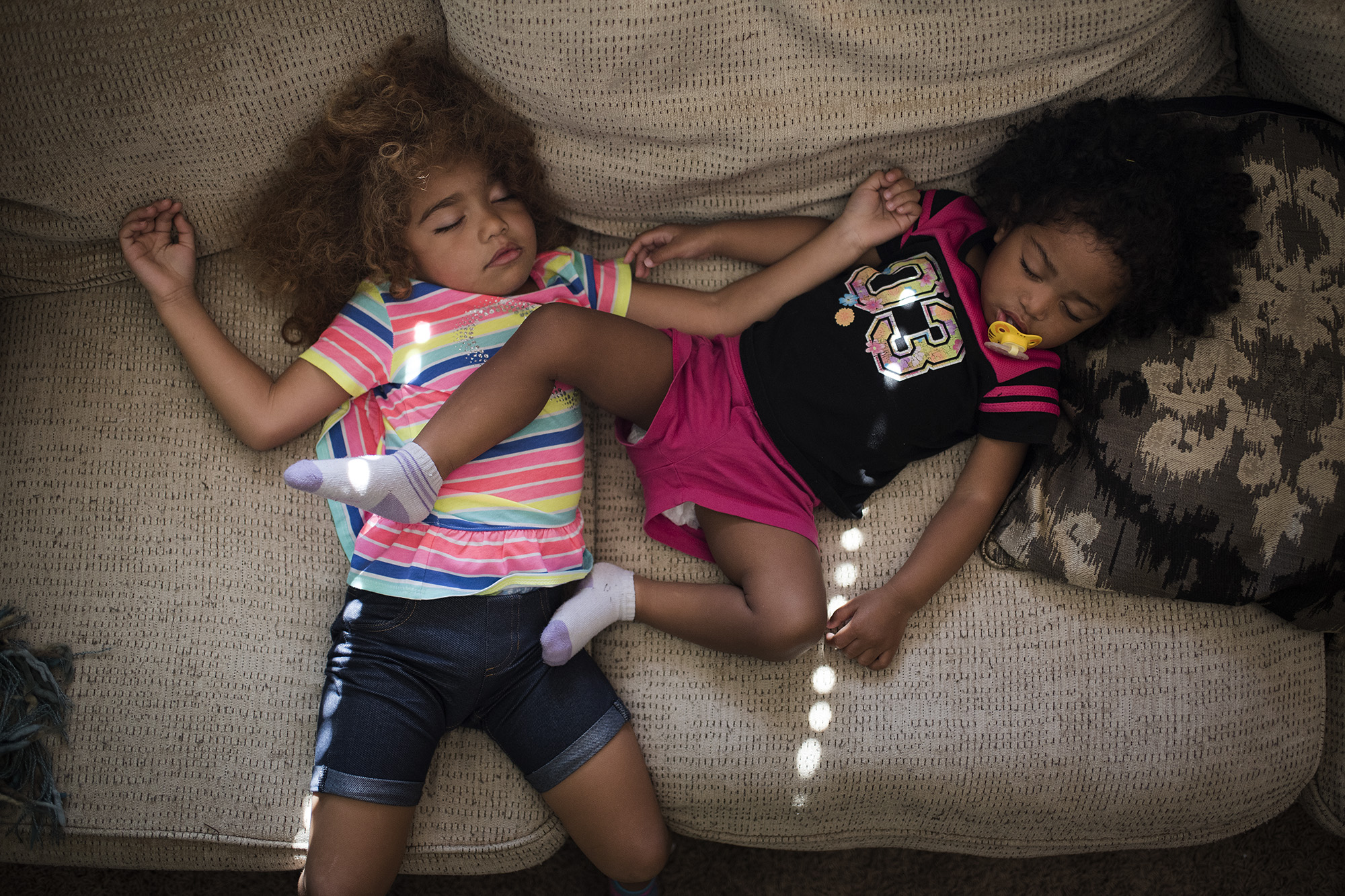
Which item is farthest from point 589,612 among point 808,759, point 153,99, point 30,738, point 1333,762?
point 1333,762

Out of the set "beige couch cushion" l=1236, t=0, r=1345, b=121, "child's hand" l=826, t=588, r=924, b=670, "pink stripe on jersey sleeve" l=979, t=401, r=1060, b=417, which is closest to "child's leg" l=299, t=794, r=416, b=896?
"child's hand" l=826, t=588, r=924, b=670

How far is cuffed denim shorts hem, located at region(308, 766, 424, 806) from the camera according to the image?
3.34 ft

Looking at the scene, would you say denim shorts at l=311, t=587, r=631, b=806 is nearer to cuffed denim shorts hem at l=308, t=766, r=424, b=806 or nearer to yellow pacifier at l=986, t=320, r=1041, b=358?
cuffed denim shorts hem at l=308, t=766, r=424, b=806

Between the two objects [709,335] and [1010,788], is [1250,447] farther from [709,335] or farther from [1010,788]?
[709,335]

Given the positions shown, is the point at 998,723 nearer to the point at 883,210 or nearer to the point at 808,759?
the point at 808,759

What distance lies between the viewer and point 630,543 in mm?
1245

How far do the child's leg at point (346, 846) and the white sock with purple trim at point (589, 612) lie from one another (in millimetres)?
289

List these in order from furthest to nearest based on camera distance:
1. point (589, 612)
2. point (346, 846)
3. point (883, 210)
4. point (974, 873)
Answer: point (974, 873), point (883, 210), point (589, 612), point (346, 846)

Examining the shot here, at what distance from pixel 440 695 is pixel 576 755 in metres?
0.20

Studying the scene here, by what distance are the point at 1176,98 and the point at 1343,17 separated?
20cm

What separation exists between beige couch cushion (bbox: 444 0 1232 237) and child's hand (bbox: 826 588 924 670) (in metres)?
0.65

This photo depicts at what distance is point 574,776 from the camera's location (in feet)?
3.60

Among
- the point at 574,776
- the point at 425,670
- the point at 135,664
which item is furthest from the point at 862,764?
the point at 135,664

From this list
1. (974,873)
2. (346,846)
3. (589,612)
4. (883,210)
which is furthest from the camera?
(974,873)
